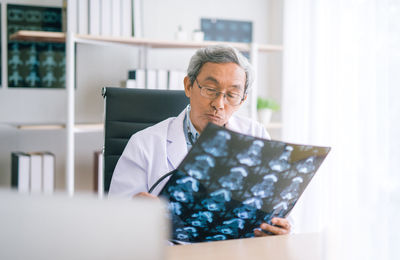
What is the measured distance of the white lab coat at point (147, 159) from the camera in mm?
1260

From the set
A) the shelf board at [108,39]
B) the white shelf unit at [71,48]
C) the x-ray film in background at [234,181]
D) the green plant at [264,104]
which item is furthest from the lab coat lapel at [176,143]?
the green plant at [264,104]

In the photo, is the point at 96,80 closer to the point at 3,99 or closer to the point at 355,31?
the point at 3,99

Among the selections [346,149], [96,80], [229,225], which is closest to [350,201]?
[346,149]

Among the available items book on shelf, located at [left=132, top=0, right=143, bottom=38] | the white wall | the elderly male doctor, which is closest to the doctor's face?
the elderly male doctor

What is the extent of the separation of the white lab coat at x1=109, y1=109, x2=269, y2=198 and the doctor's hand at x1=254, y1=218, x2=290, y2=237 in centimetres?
34

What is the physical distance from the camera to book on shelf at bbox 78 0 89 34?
2.25m

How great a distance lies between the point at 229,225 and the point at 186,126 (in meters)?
0.44

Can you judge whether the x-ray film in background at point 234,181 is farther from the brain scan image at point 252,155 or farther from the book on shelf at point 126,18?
the book on shelf at point 126,18

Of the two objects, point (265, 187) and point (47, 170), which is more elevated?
point (265, 187)

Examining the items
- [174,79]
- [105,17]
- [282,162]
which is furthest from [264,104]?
[282,162]

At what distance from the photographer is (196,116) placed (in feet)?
4.35

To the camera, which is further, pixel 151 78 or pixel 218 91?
pixel 151 78

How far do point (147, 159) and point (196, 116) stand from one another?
0.20m

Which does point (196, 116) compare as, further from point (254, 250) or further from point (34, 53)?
point (34, 53)
